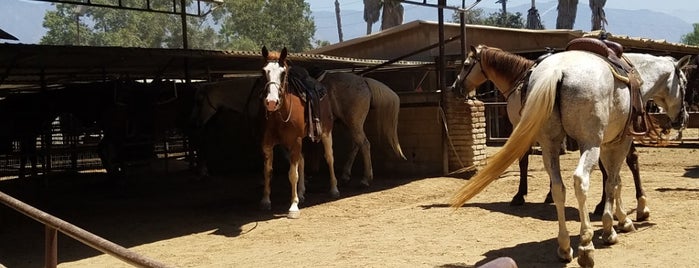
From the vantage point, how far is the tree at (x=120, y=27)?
62.5m

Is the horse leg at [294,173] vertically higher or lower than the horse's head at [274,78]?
lower

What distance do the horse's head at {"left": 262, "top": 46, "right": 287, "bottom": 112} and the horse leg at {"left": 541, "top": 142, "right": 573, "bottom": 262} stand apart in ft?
10.4

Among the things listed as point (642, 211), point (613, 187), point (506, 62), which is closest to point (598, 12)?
point (642, 211)

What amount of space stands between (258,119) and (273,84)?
1.78 m

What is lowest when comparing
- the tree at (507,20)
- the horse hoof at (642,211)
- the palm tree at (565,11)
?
the horse hoof at (642,211)

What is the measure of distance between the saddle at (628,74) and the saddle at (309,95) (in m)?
3.71

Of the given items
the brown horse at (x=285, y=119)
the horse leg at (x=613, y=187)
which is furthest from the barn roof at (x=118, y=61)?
the horse leg at (x=613, y=187)

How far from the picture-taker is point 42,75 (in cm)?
1038

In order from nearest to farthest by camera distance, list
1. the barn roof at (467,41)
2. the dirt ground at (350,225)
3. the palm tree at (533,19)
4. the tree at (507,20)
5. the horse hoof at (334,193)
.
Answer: the dirt ground at (350,225)
the horse hoof at (334,193)
the barn roof at (467,41)
the palm tree at (533,19)
the tree at (507,20)

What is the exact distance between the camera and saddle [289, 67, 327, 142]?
8.67 metres

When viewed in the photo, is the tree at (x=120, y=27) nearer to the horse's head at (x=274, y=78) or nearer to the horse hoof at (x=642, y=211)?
the horse's head at (x=274, y=78)

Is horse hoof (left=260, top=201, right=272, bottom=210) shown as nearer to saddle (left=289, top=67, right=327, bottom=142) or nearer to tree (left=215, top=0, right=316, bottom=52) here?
saddle (left=289, top=67, right=327, bottom=142)

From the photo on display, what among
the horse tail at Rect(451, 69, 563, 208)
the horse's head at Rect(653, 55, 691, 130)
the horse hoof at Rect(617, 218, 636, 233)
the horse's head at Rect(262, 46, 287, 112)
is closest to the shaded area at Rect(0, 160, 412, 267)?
the horse's head at Rect(262, 46, 287, 112)

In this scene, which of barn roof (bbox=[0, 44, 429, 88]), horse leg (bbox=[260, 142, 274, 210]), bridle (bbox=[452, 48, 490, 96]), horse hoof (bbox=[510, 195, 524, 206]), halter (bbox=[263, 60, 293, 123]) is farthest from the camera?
horse leg (bbox=[260, 142, 274, 210])
